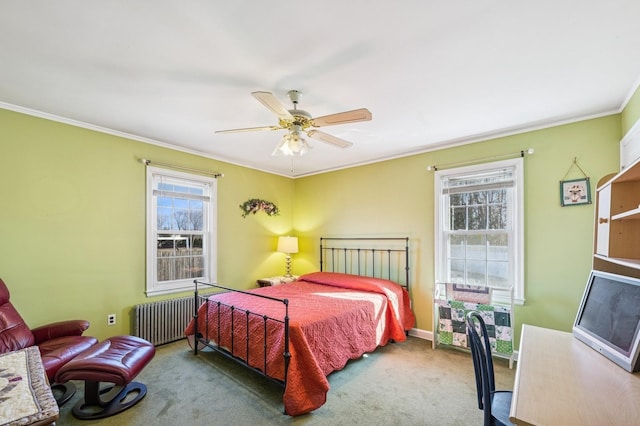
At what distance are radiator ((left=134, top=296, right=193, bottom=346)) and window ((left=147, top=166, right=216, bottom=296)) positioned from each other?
18 centimetres

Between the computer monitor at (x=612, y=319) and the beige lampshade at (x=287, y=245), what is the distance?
3.74 meters

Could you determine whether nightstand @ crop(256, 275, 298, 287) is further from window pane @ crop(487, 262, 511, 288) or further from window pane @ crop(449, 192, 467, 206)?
window pane @ crop(487, 262, 511, 288)

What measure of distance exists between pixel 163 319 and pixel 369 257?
9.41 feet

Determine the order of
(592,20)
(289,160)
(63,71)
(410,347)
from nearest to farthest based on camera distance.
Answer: (592,20) < (63,71) < (410,347) < (289,160)

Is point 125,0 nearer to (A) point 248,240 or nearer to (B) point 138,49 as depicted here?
(B) point 138,49

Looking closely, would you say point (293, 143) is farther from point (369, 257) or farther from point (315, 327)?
point (369, 257)

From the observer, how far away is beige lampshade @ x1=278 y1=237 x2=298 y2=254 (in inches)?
192

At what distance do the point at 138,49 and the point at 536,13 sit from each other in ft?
7.59

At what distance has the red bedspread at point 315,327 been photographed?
7.32 feet

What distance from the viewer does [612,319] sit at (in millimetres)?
1479

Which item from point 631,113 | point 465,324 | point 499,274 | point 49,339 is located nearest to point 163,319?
point 49,339

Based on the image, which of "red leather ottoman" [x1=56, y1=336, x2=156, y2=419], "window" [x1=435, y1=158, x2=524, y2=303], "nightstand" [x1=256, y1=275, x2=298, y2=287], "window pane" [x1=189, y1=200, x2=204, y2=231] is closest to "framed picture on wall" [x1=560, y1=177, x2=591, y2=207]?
"window" [x1=435, y1=158, x2=524, y2=303]

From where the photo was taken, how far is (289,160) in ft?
15.1

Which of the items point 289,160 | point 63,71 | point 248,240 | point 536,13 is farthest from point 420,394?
point 63,71
